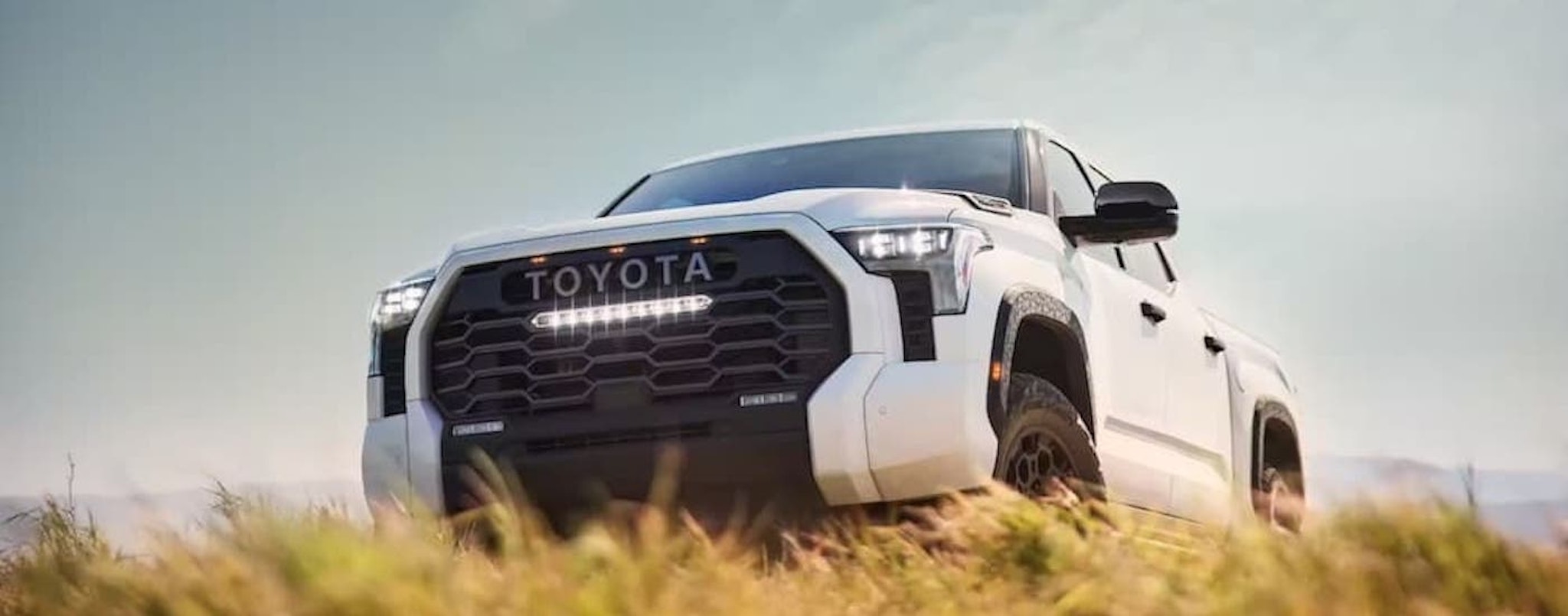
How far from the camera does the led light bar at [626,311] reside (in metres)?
6.12

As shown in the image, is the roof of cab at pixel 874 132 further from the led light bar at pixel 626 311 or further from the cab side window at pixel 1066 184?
the led light bar at pixel 626 311

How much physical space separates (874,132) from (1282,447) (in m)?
3.38

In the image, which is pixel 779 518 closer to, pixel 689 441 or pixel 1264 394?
pixel 689 441

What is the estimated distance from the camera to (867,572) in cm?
492

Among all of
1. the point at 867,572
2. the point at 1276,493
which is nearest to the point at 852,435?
the point at 867,572

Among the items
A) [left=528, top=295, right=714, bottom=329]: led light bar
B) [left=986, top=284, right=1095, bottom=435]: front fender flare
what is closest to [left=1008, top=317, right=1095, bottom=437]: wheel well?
[left=986, top=284, right=1095, bottom=435]: front fender flare

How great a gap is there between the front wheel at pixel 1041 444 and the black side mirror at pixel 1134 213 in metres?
0.74

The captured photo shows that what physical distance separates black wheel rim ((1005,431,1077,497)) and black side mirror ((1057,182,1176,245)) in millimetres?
948

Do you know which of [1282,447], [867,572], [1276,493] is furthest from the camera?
[1282,447]

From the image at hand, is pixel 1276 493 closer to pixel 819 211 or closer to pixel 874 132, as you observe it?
pixel 874 132

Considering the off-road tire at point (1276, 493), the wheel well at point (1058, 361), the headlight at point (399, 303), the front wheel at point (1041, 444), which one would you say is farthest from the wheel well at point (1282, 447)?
the headlight at point (399, 303)

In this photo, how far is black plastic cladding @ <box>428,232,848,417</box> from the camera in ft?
19.8

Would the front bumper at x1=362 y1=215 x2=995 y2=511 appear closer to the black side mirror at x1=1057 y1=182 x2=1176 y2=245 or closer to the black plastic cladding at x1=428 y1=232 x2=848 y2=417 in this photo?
the black plastic cladding at x1=428 y1=232 x2=848 y2=417

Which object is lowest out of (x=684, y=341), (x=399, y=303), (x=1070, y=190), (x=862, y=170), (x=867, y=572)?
(x=867, y=572)
